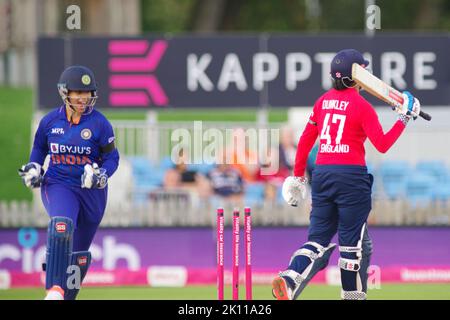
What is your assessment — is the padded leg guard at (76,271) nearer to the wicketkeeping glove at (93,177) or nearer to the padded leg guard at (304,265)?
the wicketkeeping glove at (93,177)

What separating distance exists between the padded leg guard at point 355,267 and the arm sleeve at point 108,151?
2.05m

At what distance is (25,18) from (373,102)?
2532 cm

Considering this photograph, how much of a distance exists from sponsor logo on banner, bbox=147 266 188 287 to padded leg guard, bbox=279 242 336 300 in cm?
562

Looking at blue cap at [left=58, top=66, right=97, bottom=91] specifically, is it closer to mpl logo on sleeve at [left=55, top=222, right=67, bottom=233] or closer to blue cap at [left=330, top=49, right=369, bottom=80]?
mpl logo on sleeve at [left=55, top=222, right=67, bottom=233]

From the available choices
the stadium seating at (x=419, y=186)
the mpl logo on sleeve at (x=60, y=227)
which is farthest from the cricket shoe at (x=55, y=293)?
the stadium seating at (x=419, y=186)

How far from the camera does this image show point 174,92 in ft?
57.4

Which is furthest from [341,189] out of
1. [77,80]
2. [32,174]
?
[32,174]

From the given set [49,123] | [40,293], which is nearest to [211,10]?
[40,293]

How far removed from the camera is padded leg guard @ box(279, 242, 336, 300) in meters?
10.1

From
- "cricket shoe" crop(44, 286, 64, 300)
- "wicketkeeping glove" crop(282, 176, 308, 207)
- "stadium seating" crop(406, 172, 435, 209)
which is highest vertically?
"wicketkeeping glove" crop(282, 176, 308, 207)

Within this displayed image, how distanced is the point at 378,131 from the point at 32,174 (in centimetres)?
287

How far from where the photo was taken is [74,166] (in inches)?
418

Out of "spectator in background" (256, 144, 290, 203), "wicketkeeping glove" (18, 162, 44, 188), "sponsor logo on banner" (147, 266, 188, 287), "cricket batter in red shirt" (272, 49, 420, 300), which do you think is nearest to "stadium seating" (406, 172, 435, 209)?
"spectator in background" (256, 144, 290, 203)

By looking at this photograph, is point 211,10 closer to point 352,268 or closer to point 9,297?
point 9,297
